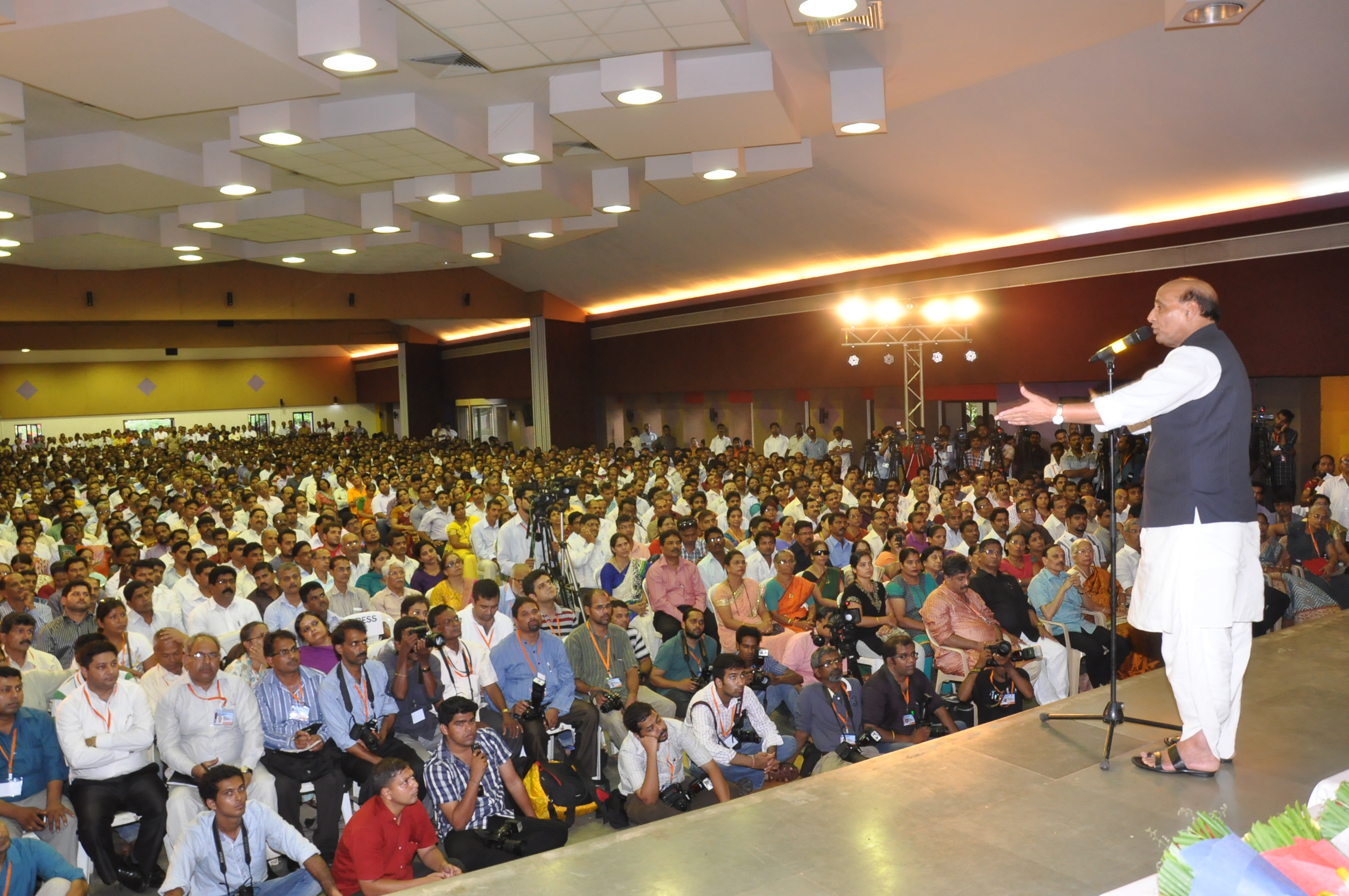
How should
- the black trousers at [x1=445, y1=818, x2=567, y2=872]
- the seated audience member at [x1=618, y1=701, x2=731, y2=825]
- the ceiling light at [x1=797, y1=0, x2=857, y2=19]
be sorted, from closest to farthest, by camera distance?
the black trousers at [x1=445, y1=818, x2=567, y2=872], the seated audience member at [x1=618, y1=701, x2=731, y2=825], the ceiling light at [x1=797, y1=0, x2=857, y2=19]

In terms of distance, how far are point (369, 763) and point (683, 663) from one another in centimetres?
178

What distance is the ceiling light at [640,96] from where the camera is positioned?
5.61m

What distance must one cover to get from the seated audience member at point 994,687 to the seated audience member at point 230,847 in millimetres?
3259

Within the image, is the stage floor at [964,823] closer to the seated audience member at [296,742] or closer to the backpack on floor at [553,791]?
the backpack on floor at [553,791]

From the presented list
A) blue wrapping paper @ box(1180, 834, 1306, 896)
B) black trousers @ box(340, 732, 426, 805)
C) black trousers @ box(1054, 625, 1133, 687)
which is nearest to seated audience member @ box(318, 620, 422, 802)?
black trousers @ box(340, 732, 426, 805)

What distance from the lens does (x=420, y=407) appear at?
24.2 metres

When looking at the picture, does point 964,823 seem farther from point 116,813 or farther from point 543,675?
point 116,813

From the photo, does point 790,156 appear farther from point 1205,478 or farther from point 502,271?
point 502,271

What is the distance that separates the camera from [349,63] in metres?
4.88

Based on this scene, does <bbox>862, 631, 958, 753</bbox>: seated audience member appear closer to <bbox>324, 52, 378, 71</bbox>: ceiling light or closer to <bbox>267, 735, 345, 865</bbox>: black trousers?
<bbox>267, 735, 345, 865</bbox>: black trousers

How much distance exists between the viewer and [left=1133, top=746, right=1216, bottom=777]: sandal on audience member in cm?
267

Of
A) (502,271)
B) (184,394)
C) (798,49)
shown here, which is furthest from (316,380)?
(798,49)

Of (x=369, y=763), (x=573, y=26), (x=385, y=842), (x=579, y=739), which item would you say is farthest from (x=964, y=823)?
(x=573, y=26)

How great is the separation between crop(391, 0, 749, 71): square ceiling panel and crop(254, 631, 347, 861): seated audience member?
3073 mm
